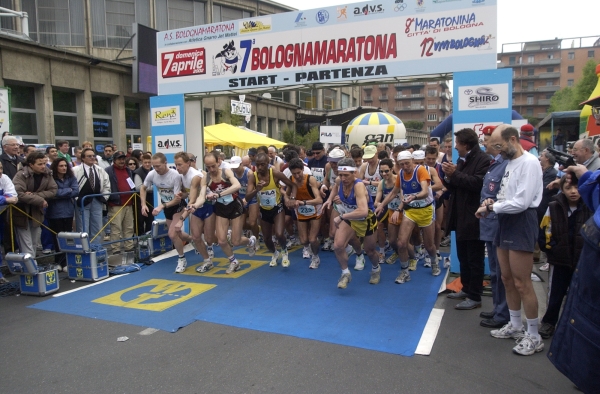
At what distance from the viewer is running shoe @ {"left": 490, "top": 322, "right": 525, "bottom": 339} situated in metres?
4.62

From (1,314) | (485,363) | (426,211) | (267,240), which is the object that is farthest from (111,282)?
(485,363)

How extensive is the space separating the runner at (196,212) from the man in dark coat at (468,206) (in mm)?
3752

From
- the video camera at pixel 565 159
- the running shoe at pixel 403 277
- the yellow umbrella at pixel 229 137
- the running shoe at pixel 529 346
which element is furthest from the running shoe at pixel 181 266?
the yellow umbrella at pixel 229 137

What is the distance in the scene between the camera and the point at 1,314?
5777 mm

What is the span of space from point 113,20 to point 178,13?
4.64m

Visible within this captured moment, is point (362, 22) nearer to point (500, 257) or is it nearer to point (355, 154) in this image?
point (355, 154)

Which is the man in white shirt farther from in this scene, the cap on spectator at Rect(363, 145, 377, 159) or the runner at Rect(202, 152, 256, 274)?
the runner at Rect(202, 152, 256, 274)

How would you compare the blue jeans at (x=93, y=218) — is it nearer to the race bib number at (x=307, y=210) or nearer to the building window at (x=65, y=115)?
the race bib number at (x=307, y=210)

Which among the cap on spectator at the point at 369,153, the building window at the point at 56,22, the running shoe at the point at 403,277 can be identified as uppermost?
the building window at the point at 56,22

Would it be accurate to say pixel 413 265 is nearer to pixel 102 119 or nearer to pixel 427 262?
pixel 427 262

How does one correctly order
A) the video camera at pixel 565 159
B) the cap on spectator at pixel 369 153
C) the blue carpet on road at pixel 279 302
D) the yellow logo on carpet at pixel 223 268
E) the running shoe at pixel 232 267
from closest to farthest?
1. the video camera at pixel 565 159
2. the blue carpet on road at pixel 279 302
3. the yellow logo on carpet at pixel 223 268
4. the running shoe at pixel 232 267
5. the cap on spectator at pixel 369 153

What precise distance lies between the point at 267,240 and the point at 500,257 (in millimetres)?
4346

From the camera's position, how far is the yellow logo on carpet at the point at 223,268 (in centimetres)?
742

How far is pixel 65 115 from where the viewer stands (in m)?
19.1
